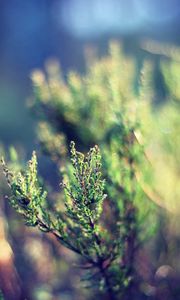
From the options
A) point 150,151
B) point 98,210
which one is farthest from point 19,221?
point 98,210

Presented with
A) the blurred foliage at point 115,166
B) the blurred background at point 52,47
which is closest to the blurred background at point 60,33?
the blurred background at point 52,47

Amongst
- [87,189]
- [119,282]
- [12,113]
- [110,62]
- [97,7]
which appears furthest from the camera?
[97,7]

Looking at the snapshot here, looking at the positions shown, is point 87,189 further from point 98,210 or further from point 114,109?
point 114,109

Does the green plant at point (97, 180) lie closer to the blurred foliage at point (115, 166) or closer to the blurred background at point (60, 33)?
the blurred foliage at point (115, 166)

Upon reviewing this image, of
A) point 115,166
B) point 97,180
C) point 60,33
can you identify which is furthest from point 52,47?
point 97,180

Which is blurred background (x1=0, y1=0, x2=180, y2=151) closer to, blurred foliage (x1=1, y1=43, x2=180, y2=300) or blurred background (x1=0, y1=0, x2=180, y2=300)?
blurred background (x1=0, y1=0, x2=180, y2=300)

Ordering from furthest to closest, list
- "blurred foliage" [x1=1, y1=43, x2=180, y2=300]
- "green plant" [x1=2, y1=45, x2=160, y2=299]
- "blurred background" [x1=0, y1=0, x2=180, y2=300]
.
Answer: "blurred background" [x1=0, y1=0, x2=180, y2=300]
"blurred foliage" [x1=1, y1=43, x2=180, y2=300]
"green plant" [x1=2, y1=45, x2=160, y2=299]

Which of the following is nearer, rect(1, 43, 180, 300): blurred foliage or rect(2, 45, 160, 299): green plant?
rect(2, 45, 160, 299): green plant

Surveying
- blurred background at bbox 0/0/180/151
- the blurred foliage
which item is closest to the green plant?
the blurred foliage
